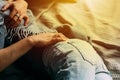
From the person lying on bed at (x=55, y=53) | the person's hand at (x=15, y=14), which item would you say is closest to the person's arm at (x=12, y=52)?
the person lying on bed at (x=55, y=53)

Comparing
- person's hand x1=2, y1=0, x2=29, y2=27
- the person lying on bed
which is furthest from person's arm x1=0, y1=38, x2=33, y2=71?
person's hand x1=2, y1=0, x2=29, y2=27

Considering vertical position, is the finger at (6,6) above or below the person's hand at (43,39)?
above

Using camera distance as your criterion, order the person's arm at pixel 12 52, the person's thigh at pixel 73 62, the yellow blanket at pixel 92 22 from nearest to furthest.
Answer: the person's thigh at pixel 73 62, the person's arm at pixel 12 52, the yellow blanket at pixel 92 22

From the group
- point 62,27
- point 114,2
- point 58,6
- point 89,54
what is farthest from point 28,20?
point 114,2

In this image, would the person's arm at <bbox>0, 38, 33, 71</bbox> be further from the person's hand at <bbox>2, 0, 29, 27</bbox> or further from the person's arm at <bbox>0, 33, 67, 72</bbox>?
the person's hand at <bbox>2, 0, 29, 27</bbox>

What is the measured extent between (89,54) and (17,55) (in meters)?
0.27

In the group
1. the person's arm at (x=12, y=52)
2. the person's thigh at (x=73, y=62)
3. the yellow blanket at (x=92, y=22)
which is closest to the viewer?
the person's thigh at (x=73, y=62)

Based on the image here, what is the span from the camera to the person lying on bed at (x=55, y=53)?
0.94 metres

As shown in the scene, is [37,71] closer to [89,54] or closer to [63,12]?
[89,54]

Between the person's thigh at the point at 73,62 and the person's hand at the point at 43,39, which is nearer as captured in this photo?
the person's thigh at the point at 73,62

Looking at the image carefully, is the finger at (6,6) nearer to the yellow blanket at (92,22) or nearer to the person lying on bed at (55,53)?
the person lying on bed at (55,53)

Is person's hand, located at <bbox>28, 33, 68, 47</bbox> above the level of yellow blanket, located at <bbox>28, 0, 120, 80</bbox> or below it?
above

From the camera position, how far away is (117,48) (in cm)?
117

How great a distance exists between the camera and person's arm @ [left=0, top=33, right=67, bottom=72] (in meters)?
1.03
